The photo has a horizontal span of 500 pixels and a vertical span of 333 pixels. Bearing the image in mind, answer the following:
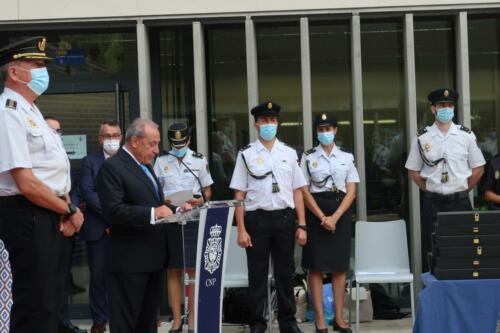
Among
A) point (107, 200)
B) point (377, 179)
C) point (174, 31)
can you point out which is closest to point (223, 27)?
point (174, 31)

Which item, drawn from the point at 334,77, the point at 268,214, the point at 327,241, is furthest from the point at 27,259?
the point at 334,77

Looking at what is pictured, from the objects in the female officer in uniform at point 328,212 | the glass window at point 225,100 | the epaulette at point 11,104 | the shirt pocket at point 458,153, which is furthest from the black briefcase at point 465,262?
the glass window at point 225,100

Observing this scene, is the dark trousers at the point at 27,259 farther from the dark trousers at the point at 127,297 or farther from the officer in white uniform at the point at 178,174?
the officer in white uniform at the point at 178,174

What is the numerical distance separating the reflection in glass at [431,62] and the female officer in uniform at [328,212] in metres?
1.34

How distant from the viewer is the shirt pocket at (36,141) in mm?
3661

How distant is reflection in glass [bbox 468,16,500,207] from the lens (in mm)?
7625

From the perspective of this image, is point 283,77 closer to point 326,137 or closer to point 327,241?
point 326,137

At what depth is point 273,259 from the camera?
6.47 meters

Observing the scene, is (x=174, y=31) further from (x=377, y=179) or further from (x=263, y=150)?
(x=377, y=179)

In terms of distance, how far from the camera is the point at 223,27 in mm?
7590

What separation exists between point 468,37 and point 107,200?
4.50m

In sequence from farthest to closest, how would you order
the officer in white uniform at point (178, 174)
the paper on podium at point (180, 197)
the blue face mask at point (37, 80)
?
the officer in white uniform at point (178, 174), the paper on podium at point (180, 197), the blue face mask at point (37, 80)

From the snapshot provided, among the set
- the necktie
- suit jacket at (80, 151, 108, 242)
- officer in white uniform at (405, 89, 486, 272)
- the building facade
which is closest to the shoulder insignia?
the building facade

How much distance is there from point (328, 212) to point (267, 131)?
35.4 inches
